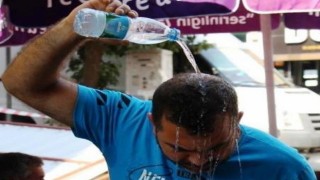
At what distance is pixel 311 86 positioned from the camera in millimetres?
16031

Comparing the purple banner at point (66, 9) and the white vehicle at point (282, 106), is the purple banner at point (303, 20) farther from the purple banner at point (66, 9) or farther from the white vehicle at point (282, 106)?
the purple banner at point (66, 9)

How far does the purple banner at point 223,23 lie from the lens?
6066 mm

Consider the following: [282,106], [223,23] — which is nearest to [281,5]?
[223,23]

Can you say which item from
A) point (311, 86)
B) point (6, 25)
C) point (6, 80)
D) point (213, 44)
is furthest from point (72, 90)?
point (311, 86)

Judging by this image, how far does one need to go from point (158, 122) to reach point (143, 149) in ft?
0.58

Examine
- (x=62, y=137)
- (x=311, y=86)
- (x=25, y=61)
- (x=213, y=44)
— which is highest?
(x=25, y=61)

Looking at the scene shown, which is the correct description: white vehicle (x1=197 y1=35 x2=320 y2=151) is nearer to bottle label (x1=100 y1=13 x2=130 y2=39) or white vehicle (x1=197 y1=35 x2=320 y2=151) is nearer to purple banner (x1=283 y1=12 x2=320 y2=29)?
purple banner (x1=283 y1=12 x2=320 y2=29)

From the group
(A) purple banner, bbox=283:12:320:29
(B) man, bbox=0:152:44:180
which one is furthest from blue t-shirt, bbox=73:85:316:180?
(A) purple banner, bbox=283:12:320:29

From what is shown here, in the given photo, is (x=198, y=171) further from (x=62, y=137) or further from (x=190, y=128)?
(x=62, y=137)

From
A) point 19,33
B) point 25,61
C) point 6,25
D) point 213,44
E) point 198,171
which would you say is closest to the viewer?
point 198,171

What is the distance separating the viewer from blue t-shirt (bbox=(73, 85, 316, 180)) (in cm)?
178

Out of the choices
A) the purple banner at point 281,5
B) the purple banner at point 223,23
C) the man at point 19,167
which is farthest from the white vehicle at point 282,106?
the man at point 19,167

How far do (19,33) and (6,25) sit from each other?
2.30ft

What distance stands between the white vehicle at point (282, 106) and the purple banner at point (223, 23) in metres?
1.31
